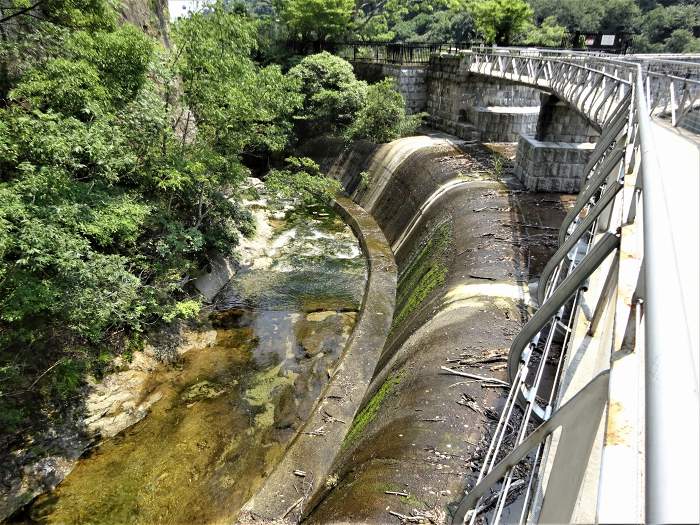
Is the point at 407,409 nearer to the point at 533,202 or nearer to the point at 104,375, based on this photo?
the point at 104,375

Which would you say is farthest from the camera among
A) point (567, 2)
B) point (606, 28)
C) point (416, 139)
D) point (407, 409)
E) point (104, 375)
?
point (567, 2)

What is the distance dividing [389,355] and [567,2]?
69.5 meters

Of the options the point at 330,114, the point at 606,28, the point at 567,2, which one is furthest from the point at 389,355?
the point at 567,2

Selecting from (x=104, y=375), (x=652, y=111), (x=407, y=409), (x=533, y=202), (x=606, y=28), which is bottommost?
(x=104, y=375)

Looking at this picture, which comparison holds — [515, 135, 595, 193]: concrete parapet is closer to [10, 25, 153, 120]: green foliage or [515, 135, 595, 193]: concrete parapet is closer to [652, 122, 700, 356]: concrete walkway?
[652, 122, 700, 356]: concrete walkway

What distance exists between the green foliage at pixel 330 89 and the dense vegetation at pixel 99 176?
11142mm

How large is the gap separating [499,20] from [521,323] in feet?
99.1

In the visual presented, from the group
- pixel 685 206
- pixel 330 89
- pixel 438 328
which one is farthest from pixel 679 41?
pixel 685 206

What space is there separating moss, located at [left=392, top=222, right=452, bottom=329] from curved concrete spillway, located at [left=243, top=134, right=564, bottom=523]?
0.05 meters

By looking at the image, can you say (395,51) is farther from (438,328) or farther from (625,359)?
(625,359)

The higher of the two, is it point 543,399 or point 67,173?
point 67,173

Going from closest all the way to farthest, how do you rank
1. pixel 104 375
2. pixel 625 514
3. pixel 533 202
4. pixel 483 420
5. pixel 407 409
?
pixel 625 514
pixel 483 420
pixel 407 409
pixel 104 375
pixel 533 202

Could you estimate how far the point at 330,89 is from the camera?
26.4 meters

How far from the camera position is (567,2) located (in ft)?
199
